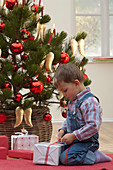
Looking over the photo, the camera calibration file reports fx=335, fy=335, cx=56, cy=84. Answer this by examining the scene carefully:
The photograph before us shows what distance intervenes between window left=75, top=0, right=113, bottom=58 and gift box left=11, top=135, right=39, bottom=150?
97.6 inches

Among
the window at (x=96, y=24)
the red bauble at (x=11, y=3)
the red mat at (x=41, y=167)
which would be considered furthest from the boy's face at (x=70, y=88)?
the window at (x=96, y=24)

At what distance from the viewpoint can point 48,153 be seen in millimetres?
1522

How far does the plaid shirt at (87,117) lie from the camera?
1494 millimetres

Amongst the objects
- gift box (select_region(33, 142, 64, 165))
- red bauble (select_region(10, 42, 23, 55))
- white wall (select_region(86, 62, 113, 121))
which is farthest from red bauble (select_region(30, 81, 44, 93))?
white wall (select_region(86, 62, 113, 121))

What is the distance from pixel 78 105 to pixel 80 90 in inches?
3.0

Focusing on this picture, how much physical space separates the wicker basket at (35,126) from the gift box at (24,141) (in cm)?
A: 13

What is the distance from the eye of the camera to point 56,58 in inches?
87.9

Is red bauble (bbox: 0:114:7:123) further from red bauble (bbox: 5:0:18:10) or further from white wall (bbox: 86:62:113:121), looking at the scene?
white wall (bbox: 86:62:113:121)

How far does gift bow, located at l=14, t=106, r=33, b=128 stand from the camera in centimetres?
207

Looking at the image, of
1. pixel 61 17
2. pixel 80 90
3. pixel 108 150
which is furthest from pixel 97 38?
pixel 80 90

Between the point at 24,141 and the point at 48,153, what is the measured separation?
0.51 metres

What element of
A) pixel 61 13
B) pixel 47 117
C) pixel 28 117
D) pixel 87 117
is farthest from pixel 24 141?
pixel 61 13

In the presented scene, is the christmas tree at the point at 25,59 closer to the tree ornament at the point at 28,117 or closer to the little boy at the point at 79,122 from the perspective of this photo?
the tree ornament at the point at 28,117

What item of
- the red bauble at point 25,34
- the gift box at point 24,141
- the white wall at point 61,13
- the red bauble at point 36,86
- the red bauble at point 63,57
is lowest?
the gift box at point 24,141
